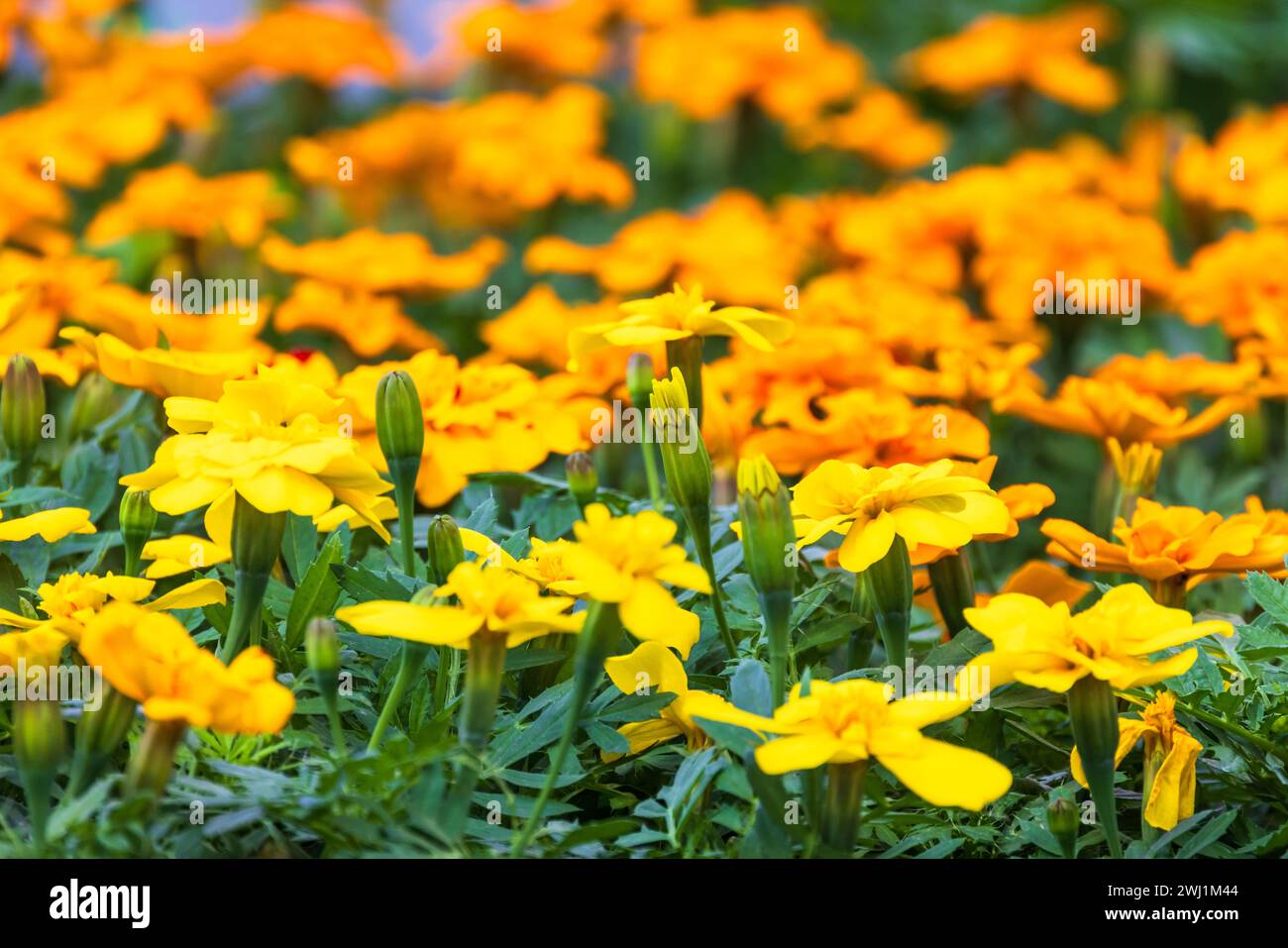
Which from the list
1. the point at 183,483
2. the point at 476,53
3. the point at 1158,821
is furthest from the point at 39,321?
the point at 476,53

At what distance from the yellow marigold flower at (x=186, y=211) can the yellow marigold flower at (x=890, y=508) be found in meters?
1.13

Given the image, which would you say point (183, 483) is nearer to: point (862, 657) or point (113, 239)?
point (862, 657)

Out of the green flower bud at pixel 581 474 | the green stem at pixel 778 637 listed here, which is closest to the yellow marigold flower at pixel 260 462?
the green flower bud at pixel 581 474

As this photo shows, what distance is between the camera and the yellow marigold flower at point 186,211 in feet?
6.16

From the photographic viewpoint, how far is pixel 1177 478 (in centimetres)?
155

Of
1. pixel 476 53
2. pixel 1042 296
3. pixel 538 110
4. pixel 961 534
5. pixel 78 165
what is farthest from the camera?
pixel 476 53

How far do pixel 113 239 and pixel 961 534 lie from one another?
135 centimetres

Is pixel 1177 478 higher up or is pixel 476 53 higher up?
pixel 476 53

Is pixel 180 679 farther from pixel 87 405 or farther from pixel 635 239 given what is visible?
pixel 635 239

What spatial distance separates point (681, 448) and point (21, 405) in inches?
19.0

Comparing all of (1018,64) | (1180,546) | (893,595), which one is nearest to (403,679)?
(893,595)

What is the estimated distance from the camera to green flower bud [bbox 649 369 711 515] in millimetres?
972
